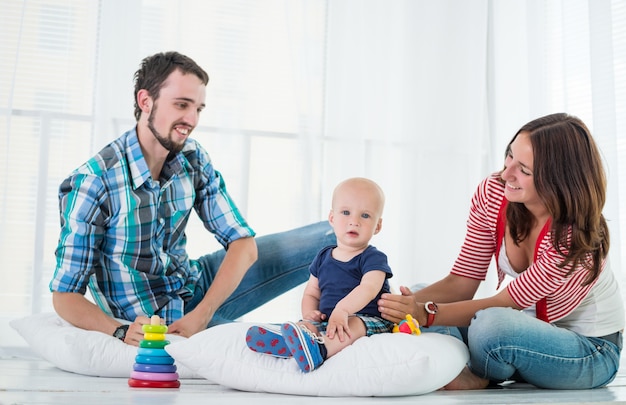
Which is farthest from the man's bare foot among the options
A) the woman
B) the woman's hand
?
the woman's hand

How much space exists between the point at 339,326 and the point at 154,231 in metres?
0.79

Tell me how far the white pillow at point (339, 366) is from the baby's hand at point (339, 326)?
55 mm

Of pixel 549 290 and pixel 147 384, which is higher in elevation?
pixel 549 290

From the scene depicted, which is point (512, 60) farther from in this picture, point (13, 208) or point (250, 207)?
point (13, 208)

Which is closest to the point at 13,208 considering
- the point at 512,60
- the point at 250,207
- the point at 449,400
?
the point at 250,207

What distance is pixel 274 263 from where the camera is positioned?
8.36 feet

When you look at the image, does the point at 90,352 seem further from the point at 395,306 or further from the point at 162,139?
the point at 395,306

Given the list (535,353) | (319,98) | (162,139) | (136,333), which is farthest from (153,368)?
(319,98)

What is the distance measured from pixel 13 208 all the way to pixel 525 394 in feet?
7.41

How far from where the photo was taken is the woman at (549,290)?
1786 millimetres

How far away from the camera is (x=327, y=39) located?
3.55 meters

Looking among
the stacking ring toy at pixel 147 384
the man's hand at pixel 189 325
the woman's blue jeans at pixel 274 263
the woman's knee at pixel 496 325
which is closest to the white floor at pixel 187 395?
the stacking ring toy at pixel 147 384

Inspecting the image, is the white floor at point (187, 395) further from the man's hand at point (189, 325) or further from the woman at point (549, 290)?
the man's hand at point (189, 325)

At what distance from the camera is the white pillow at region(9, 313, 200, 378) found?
1.91m
